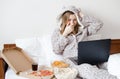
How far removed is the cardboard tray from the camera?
1820 mm

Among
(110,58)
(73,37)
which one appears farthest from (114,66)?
(73,37)

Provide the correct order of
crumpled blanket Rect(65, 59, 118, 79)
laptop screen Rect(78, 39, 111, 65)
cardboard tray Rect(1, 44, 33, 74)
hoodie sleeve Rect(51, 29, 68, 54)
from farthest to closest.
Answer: hoodie sleeve Rect(51, 29, 68, 54)
cardboard tray Rect(1, 44, 33, 74)
laptop screen Rect(78, 39, 111, 65)
crumpled blanket Rect(65, 59, 118, 79)

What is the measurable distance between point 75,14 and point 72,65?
1.89 feet

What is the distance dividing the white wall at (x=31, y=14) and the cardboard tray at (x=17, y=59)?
0.23 meters

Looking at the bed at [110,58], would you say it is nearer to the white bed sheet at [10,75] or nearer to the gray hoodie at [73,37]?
the white bed sheet at [10,75]

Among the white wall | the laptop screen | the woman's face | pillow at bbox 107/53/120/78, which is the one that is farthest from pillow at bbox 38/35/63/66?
pillow at bbox 107/53/120/78

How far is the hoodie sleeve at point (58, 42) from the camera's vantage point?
6.65ft

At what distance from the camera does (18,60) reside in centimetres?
193

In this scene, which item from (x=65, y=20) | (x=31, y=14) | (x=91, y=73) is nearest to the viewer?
(x=91, y=73)

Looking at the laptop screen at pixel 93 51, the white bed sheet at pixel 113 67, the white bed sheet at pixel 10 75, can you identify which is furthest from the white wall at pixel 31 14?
the laptop screen at pixel 93 51

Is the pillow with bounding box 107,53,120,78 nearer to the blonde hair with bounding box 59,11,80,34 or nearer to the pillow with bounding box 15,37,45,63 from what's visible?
the blonde hair with bounding box 59,11,80,34

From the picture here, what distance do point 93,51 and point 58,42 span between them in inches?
16.3

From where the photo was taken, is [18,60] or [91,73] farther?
[18,60]

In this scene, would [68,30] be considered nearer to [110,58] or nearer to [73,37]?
[73,37]
